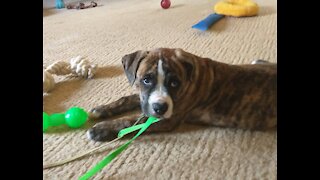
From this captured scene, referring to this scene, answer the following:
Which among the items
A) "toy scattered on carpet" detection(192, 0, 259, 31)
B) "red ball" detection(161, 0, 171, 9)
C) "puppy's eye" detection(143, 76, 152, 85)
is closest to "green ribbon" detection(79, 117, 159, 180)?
"puppy's eye" detection(143, 76, 152, 85)

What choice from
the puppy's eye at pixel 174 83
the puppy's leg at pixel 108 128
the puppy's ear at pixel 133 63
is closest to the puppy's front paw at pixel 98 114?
the puppy's leg at pixel 108 128

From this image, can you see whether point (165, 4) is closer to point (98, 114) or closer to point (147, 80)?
point (98, 114)

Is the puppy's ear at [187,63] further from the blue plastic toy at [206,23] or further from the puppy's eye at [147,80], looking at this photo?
the blue plastic toy at [206,23]

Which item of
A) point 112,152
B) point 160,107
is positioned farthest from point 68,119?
point 160,107

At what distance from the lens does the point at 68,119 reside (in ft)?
4.74

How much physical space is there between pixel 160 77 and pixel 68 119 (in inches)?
15.8

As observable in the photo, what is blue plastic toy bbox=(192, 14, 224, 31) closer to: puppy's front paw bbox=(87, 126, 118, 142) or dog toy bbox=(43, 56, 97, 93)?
dog toy bbox=(43, 56, 97, 93)

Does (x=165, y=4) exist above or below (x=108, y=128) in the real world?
above

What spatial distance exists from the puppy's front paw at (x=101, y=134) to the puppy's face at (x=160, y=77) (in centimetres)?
14

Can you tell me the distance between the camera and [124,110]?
1559 mm

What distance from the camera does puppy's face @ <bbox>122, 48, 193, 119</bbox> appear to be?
50.7 inches

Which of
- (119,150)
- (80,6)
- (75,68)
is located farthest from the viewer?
(80,6)
